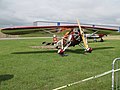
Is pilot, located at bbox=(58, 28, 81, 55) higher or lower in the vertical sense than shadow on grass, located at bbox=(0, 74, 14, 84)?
higher

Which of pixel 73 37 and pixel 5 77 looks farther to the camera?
pixel 73 37

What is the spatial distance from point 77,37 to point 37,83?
9.06 metres

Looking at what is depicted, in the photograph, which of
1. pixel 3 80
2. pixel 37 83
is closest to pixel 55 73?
pixel 37 83

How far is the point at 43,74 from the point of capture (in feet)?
22.1

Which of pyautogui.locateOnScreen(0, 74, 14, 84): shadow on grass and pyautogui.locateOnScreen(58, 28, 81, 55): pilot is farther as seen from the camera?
pyautogui.locateOnScreen(58, 28, 81, 55): pilot

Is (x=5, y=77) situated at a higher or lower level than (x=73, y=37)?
lower

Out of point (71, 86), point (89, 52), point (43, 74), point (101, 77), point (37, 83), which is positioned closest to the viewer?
point (71, 86)

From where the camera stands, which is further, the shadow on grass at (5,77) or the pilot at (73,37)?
the pilot at (73,37)

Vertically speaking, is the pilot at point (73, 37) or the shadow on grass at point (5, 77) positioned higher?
the pilot at point (73, 37)

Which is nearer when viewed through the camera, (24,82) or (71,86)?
(71,86)

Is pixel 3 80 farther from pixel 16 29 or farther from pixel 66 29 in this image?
pixel 66 29

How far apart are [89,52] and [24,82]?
27.0 feet

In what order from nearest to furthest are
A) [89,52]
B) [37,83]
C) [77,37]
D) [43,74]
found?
[37,83]
[43,74]
[89,52]
[77,37]

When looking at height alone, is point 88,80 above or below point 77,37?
below
